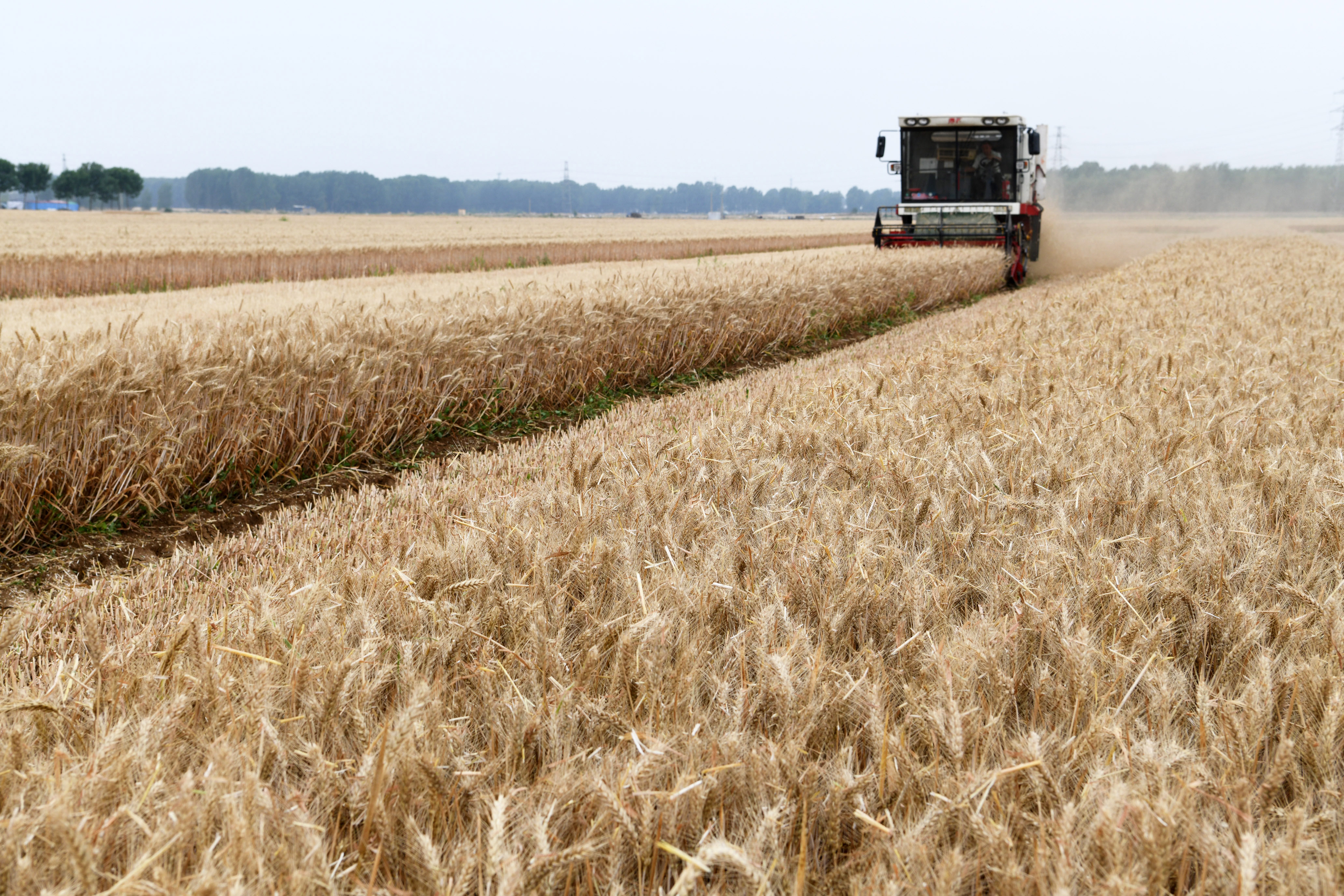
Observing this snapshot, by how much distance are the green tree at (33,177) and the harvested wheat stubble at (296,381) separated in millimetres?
138956

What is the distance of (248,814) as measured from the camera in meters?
1.17

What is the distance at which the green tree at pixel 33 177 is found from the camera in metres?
117

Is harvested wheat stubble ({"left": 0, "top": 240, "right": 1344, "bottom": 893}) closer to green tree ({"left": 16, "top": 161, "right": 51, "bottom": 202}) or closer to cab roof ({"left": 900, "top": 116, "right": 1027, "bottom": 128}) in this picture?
cab roof ({"left": 900, "top": 116, "right": 1027, "bottom": 128})

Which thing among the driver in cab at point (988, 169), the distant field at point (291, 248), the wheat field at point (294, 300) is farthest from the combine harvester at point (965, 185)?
the distant field at point (291, 248)

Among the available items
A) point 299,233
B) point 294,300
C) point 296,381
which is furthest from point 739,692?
point 299,233

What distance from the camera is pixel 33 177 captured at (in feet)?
385

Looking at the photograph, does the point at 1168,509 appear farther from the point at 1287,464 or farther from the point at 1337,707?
the point at 1337,707

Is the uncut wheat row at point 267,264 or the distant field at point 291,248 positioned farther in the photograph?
the distant field at point 291,248

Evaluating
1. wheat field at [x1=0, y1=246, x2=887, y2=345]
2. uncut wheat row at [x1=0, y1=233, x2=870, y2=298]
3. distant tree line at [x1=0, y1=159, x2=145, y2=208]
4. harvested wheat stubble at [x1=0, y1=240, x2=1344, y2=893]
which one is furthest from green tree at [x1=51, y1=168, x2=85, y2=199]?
harvested wheat stubble at [x1=0, y1=240, x2=1344, y2=893]

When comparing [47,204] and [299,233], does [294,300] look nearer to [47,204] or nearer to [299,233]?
[299,233]

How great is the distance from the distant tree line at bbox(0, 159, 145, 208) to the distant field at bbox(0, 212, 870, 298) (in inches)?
2659

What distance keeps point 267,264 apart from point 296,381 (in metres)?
18.3

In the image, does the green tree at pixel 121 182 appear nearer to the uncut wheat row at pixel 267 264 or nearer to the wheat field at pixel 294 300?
the uncut wheat row at pixel 267 264

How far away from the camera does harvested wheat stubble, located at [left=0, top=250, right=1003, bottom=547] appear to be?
16.1ft
